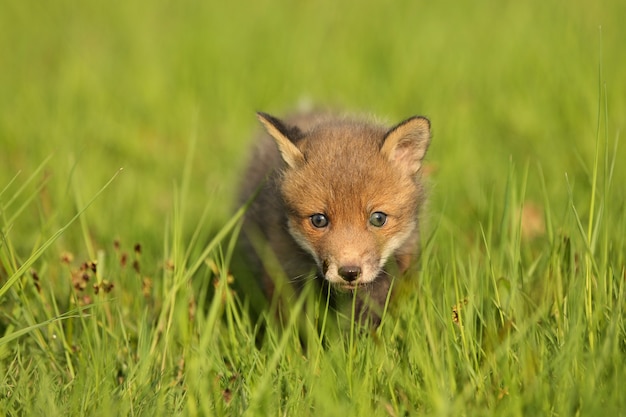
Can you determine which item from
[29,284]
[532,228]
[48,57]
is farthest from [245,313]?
→ [48,57]

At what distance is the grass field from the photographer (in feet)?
11.5

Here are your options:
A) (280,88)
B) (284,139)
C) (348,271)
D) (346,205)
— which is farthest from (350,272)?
(280,88)

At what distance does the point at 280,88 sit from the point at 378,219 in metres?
4.07

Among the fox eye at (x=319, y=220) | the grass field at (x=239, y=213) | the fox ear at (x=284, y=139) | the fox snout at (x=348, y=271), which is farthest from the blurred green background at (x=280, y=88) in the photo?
the fox snout at (x=348, y=271)

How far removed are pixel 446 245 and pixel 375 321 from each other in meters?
0.96

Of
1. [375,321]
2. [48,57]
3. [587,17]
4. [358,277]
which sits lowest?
[375,321]

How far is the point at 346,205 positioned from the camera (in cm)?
420

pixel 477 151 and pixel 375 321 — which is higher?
pixel 477 151

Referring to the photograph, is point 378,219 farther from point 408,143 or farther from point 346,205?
point 408,143

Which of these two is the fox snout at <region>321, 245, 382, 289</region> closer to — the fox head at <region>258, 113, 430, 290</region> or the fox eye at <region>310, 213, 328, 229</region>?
the fox head at <region>258, 113, 430, 290</region>

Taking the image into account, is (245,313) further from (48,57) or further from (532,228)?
(48,57)

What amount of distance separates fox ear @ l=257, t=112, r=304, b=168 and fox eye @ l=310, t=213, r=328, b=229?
1.31ft

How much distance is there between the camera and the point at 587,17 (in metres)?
8.54

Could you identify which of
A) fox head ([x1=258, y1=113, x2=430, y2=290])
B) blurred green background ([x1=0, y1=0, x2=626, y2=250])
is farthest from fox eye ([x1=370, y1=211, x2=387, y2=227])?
blurred green background ([x1=0, y1=0, x2=626, y2=250])
